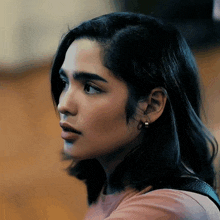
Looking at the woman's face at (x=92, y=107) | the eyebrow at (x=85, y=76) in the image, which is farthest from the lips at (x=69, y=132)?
the eyebrow at (x=85, y=76)

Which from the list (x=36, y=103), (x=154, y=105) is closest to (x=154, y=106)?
(x=154, y=105)

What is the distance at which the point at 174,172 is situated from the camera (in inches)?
33.1

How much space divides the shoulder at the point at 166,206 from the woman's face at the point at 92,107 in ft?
0.45

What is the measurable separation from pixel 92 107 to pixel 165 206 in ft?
0.87

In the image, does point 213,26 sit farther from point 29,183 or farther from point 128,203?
point 29,183

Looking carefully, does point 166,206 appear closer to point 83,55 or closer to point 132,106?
point 132,106

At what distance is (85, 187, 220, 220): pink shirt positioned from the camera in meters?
0.77

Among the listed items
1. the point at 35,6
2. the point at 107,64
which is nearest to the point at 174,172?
the point at 107,64

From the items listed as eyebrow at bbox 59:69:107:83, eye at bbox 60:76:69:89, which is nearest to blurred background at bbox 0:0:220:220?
eye at bbox 60:76:69:89

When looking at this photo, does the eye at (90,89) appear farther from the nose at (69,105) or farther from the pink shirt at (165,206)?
the pink shirt at (165,206)

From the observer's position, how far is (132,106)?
2.73ft

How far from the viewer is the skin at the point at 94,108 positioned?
82cm

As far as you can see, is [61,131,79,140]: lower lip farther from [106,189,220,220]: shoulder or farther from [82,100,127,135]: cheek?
[106,189,220,220]: shoulder

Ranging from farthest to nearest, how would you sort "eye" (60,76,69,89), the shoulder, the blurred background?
the blurred background < "eye" (60,76,69,89) < the shoulder
